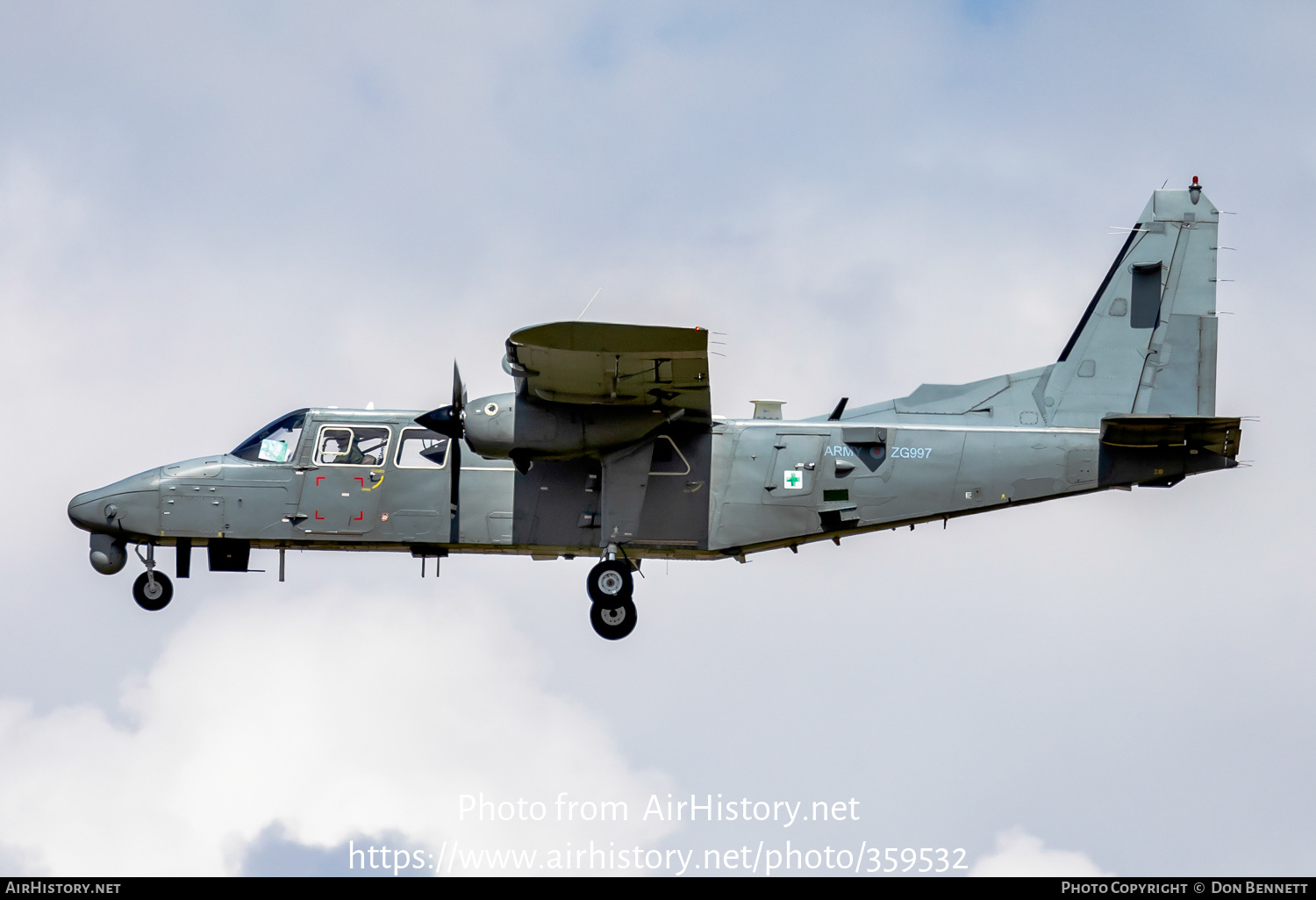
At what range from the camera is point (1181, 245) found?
60.2 feet

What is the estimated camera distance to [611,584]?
57.0 feet

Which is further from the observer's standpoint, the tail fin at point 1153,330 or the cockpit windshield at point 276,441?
the tail fin at point 1153,330

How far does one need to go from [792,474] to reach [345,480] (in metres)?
5.48

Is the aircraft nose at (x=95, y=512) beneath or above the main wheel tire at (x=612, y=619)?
above

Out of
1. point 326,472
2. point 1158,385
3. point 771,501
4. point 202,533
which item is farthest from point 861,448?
point 202,533

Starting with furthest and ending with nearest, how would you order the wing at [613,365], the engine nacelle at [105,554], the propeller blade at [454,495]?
the engine nacelle at [105,554] < the propeller blade at [454,495] < the wing at [613,365]

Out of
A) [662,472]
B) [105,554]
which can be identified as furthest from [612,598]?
[105,554]

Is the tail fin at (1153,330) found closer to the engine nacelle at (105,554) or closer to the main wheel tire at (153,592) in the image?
the main wheel tire at (153,592)

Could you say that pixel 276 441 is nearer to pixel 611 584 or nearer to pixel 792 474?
pixel 611 584

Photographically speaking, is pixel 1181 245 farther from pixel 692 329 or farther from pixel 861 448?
pixel 692 329

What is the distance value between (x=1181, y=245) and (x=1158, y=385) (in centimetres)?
184

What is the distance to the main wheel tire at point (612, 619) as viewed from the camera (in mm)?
17469

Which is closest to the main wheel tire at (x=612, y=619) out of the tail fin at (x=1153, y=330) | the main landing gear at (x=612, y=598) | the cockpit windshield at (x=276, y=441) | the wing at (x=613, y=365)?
the main landing gear at (x=612, y=598)

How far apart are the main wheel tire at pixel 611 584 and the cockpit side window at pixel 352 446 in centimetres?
303
